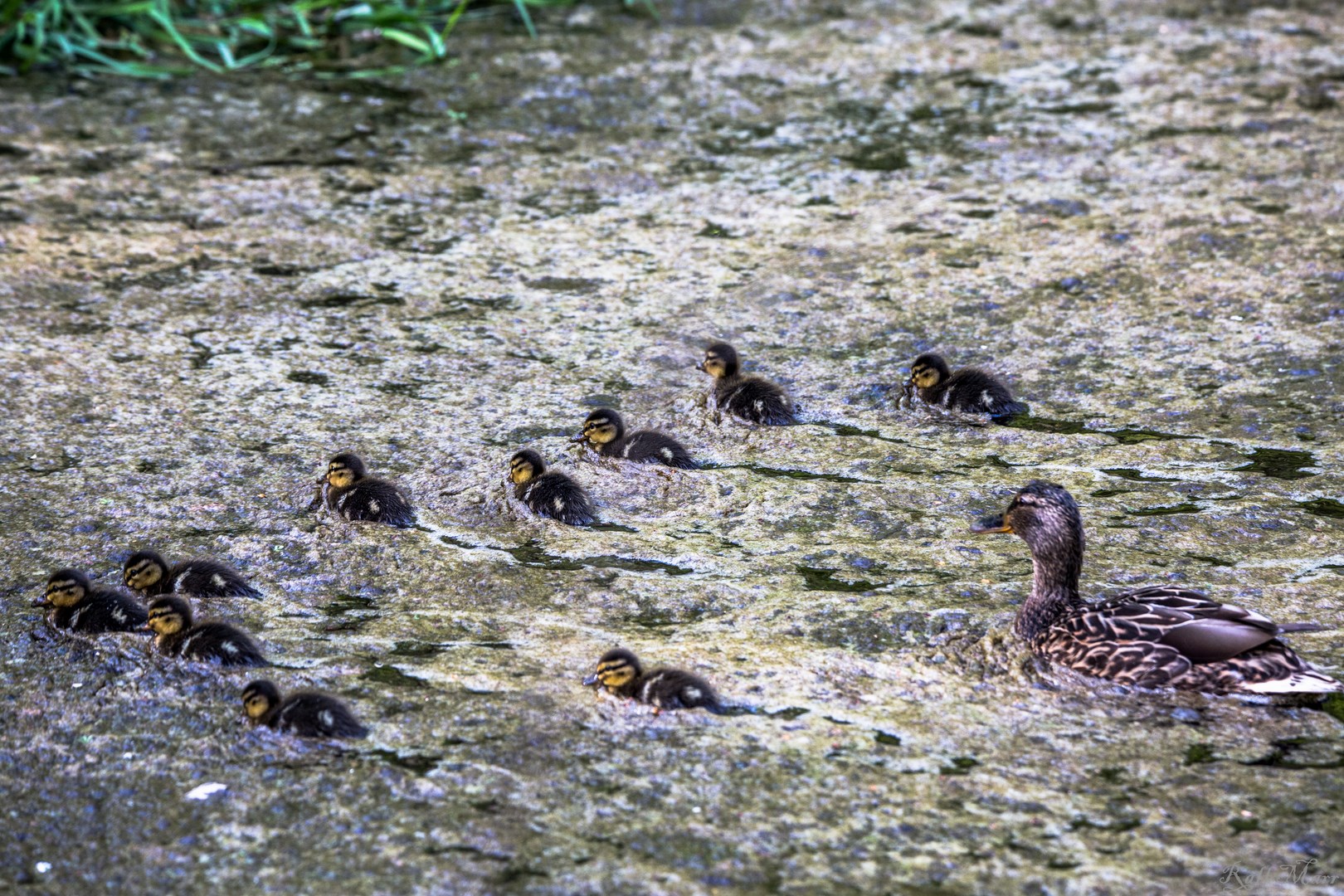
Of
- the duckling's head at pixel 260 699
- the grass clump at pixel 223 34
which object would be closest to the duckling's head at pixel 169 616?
the duckling's head at pixel 260 699

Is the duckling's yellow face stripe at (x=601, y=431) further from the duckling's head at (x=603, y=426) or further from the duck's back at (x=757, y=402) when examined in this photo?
the duck's back at (x=757, y=402)

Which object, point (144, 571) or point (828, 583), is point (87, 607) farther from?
point (828, 583)

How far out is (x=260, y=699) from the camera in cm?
338

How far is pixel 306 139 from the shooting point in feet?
23.8

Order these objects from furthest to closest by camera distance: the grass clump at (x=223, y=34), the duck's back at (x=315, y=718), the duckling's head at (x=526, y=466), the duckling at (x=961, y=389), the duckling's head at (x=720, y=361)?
A: the grass clump at (x=223, y=34) → the duckling's head at (x=720, y=361) → the duckling at (x=961, y=389) → the duckling's head at (x=526, y=466) → the duck's back at (x=315, y=718)

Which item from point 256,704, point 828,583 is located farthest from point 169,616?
point 828,583

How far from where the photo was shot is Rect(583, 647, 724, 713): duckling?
136 inches

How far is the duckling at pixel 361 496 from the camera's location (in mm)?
4332

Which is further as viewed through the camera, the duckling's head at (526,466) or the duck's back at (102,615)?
the duckling's head at (526,466)

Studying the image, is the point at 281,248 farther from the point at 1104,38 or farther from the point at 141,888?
the point at 1104,38

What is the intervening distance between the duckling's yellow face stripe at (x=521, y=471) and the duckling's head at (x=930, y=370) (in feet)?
4.58

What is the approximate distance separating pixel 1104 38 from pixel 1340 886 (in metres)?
6.36

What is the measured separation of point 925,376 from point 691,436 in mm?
815

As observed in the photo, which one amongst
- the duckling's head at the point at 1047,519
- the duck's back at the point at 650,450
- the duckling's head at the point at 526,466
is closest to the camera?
the duckling's head at the point at 1047,519
